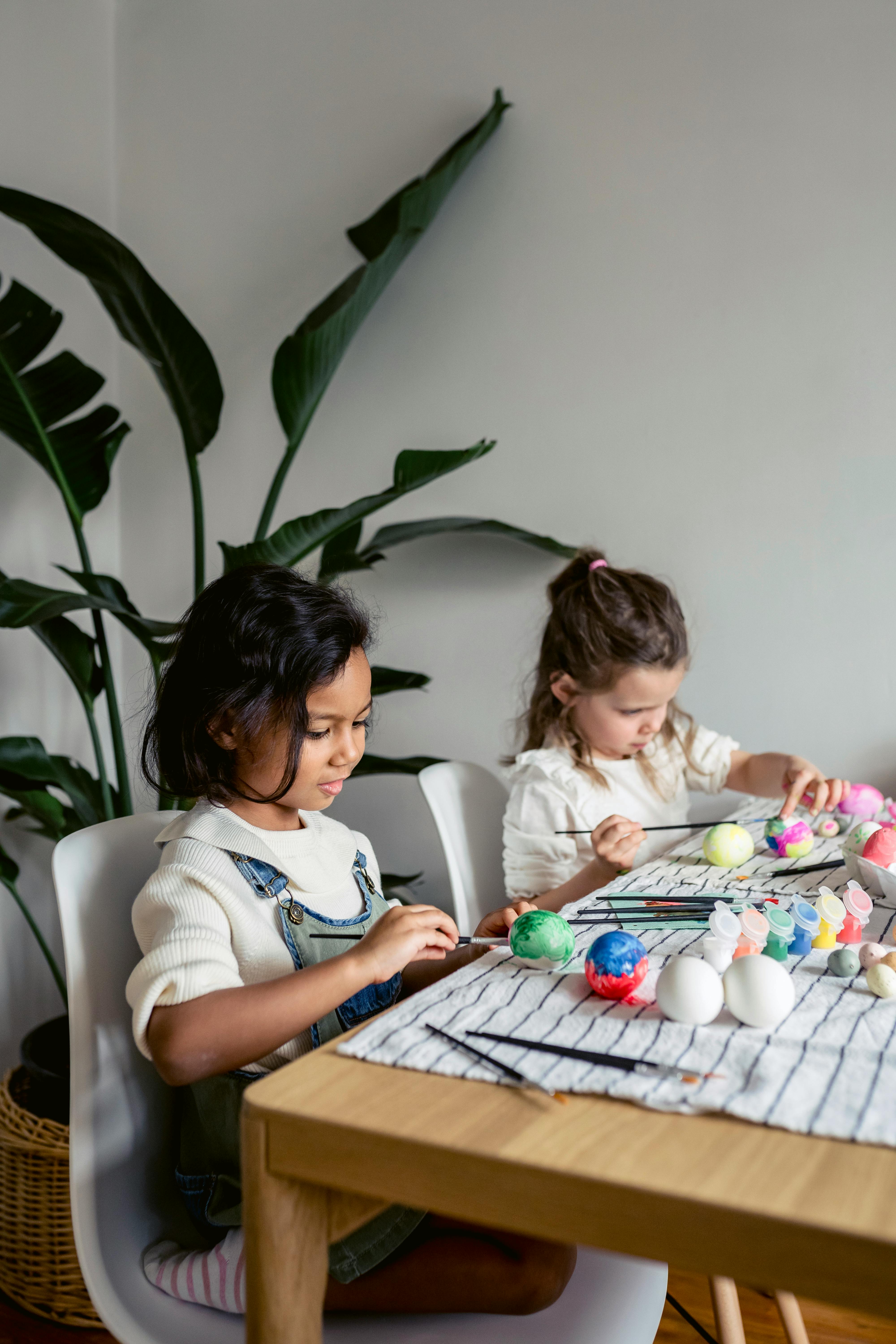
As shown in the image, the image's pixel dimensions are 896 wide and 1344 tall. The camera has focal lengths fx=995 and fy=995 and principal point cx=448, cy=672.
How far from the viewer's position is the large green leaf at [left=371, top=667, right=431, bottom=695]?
1.83m

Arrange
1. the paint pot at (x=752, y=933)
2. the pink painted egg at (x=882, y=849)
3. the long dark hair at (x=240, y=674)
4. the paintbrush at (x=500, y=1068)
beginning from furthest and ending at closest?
the pink painted egg at (x=882, y=849) → the long dark hair at (x=240, y=674) → the paint pot at (x=752, y=933) → the paintbrush at (x=500, y=1068)

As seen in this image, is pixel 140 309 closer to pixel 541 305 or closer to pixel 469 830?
pixel 541 305

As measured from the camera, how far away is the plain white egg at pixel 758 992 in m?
0.65

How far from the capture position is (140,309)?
5.53 ft

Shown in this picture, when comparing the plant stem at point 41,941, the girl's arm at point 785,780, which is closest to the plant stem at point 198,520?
the plant stem at point 41,941

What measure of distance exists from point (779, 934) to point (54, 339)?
2.02 m

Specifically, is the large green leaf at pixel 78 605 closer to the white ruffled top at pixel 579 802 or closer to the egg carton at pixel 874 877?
the white ruffled top at pixel 579 802

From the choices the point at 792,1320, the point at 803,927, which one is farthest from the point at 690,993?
the point at 792,1320

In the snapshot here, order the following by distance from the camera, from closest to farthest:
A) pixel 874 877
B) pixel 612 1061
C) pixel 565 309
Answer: pixel 612 1061 → pixel 874 877 → pixel 565 309

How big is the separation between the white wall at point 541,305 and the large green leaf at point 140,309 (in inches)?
20.5

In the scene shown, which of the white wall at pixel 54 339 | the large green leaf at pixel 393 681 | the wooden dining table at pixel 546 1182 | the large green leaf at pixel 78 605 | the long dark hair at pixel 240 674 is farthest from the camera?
the white wall at pixel 54 339

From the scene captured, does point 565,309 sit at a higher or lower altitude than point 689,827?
higher

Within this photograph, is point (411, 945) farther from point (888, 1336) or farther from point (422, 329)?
point (422, 329)

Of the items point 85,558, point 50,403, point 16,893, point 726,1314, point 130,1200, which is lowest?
point 726,1314
